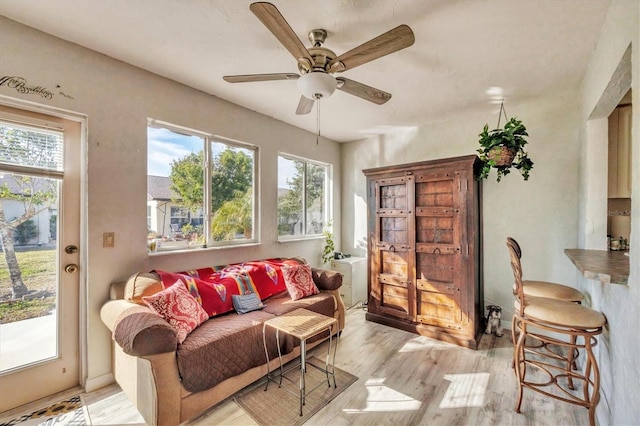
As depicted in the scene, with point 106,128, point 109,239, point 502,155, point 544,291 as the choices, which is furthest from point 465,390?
point 106,128

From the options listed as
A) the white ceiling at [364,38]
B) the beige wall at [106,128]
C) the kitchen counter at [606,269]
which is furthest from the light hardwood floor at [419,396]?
the white ceiling at [364,38]

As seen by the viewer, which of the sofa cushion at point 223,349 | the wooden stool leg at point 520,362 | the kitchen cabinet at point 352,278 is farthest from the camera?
the kitchen cabinet at point 352,278

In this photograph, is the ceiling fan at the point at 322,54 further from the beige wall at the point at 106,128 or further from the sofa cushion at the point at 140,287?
the sofa cushion at the point at 140,287

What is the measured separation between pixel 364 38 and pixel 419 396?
271 centimetres

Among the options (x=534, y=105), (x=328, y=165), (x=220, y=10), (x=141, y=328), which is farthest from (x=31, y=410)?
(x=534, y=105)

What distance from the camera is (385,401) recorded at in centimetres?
207

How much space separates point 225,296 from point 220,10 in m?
2.22

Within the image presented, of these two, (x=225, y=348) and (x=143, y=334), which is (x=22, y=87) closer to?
(x=143, y=334)

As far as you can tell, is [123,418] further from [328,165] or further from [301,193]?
[328,165]

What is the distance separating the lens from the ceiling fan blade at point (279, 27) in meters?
1.30

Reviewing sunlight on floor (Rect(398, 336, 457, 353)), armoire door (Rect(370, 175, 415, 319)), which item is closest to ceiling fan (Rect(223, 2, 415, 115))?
armoire door (Rect(370, 175, 415, 319))

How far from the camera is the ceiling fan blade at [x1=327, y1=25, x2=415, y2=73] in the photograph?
1.47 metres

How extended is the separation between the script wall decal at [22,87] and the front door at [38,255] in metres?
0.16

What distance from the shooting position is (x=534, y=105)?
315 centimetres
